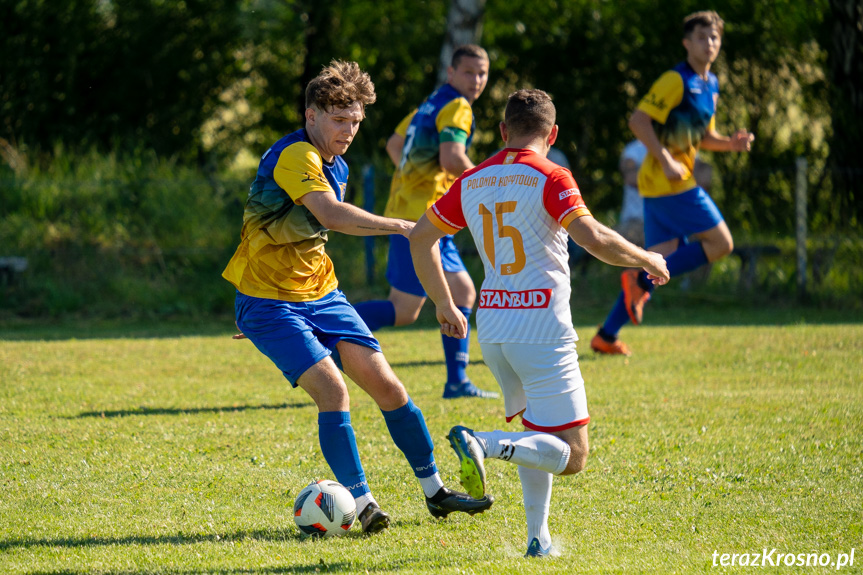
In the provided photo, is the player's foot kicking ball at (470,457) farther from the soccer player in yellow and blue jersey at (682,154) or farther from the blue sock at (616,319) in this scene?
the blue sock at (616,319)

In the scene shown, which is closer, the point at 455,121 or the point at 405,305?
the point at 455,121

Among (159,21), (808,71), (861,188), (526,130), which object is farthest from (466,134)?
(159,21)

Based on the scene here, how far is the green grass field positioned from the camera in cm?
387

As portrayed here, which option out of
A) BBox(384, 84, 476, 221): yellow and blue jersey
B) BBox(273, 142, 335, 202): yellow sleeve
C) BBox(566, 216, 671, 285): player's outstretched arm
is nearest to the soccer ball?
BBox(273, 142, 335, 202): yellow sleeve

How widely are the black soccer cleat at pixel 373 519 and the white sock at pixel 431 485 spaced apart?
0.28 metres

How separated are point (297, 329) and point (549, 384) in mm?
1189

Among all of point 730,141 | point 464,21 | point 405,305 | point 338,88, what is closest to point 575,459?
point 338,88

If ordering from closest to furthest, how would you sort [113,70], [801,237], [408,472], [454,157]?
1. [408,472]
2. [454,157]
3. [801,237]
4. [113,70]

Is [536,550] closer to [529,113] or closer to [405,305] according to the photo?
[529,113]

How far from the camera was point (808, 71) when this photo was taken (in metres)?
14.2

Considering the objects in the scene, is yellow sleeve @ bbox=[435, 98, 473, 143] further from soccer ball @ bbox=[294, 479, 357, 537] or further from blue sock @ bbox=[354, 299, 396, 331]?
soccer ball @ bbox=[294, 479, 357, 537]

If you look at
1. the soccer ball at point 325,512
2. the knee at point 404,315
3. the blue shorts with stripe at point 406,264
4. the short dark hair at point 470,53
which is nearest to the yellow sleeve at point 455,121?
the short dark hair at point 470,53

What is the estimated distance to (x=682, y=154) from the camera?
320 inches

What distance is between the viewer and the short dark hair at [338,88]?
13.6 feet
